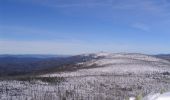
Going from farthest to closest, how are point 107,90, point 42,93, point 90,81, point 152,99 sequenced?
1. point 90,81
2. point 107,90
3. point 42,93
4. point 152,99

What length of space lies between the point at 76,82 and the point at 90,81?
370 inches

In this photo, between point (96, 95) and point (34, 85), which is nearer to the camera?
point (96, 95)

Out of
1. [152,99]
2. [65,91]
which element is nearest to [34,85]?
[65,91]

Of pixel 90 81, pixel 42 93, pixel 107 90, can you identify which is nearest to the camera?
pixel 42 93

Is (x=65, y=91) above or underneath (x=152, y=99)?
underneath

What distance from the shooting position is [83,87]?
182 meters

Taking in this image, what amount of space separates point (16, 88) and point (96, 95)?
41394 mm

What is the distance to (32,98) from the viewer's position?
15662 centimetres

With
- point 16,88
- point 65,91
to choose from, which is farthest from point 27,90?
point 65,91

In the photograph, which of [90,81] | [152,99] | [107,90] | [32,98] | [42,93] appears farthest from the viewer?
[90,81]

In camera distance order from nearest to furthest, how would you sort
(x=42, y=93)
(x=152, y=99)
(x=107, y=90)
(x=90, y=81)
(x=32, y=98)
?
1. (x=152, y=99)
2. (x=32, y=98)
3. (x=42, y=93)
4. (x=107, y=90)
5. (x=90, y=81)

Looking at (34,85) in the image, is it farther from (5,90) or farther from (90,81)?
(90,81)

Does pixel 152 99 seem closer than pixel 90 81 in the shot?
Yes

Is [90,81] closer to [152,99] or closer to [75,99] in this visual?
[75,99]
